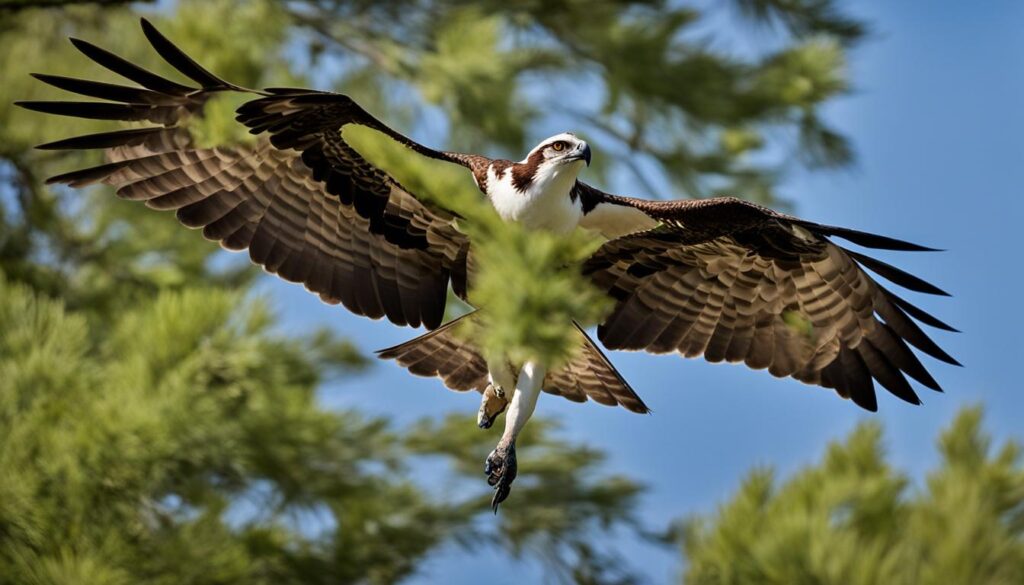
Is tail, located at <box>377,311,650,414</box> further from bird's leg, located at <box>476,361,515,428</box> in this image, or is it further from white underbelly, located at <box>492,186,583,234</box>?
white underbelly, located at <box>492,186,583,234</box>

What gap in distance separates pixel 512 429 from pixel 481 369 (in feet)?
1.79

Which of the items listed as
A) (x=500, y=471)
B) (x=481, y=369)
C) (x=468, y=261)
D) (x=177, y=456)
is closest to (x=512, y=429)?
(x=500, y=471)

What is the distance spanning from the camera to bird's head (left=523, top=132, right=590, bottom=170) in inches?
200

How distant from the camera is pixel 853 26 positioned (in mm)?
11555

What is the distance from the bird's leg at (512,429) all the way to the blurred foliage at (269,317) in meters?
1.38

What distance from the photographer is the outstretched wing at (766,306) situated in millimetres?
5664

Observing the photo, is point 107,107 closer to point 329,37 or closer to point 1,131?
point 1,131

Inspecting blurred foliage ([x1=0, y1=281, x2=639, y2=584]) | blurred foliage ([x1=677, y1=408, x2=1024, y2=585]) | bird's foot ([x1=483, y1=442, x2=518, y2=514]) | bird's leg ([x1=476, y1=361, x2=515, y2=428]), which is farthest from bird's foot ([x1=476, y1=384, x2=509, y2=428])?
blurred foliage ([x1=677, y1=408, x2=1024, y2=585])

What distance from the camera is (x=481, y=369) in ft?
18.5

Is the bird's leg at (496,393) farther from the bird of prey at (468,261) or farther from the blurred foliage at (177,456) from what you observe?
the blurred foliage at (177,456)

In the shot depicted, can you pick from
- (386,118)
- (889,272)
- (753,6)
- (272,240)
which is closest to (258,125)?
(272,240)

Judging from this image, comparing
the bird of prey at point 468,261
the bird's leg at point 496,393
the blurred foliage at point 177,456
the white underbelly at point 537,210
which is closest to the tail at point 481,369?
the bird of prey at point 468,261

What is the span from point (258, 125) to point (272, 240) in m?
0.50

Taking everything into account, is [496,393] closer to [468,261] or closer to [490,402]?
[490,402]
